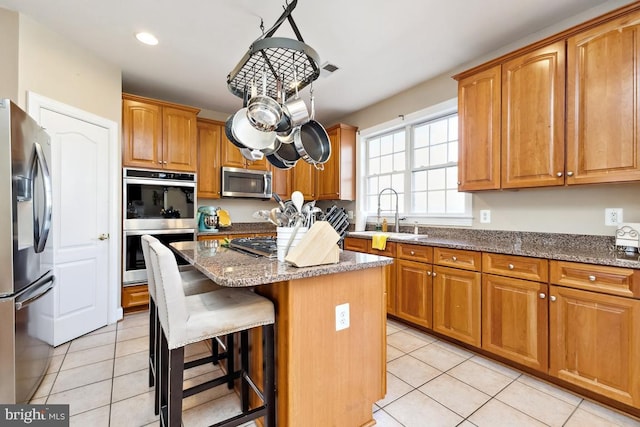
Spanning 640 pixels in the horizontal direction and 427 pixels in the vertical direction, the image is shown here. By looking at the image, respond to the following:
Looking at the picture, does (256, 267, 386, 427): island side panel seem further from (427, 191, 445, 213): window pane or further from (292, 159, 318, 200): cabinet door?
(292, 159, 318, 200): cabinet door

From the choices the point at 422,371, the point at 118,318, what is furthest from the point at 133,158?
the point at 422,371

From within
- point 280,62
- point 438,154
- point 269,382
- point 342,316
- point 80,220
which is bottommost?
point 269,382

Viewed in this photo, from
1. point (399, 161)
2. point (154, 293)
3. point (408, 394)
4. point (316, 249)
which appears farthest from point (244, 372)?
point (399, 161)

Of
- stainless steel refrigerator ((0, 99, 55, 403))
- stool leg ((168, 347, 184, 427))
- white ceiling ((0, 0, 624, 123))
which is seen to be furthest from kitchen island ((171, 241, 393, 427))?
white ceiling ((0, 0, 624, 123))

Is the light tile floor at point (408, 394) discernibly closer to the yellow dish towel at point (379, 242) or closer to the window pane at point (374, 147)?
the yellow dish towel at point (379, 242)

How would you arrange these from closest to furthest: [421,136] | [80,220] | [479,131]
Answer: [479,131], [80,220], [421,136]

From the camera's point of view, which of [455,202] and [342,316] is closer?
[342,316]

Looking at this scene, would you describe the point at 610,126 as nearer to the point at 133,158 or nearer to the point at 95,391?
the point at 95,391

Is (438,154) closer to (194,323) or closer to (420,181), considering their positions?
(420,181)

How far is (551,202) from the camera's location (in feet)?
7.56

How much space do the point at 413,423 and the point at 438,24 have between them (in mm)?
2774

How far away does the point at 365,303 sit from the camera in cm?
153

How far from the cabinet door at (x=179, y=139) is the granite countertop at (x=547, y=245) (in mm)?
2576

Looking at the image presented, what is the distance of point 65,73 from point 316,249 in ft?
9.50
